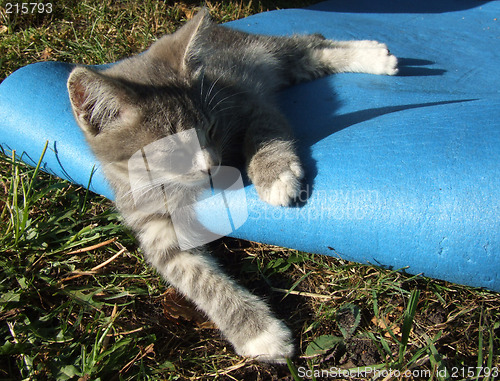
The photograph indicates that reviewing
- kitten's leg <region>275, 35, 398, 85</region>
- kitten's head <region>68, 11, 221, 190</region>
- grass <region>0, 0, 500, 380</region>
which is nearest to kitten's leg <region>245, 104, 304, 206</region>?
kitten's head <region>68, 11, 221, 190</region>

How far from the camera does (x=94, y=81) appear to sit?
1482mm

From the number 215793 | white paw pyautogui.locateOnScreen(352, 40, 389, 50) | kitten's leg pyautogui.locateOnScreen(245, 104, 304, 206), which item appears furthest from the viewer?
the number 215793

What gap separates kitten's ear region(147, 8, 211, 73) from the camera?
5.80ft

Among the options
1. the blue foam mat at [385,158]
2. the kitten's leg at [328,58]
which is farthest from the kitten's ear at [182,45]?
the kitten's leg at [328,58]

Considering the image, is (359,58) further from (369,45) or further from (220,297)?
(220,297)

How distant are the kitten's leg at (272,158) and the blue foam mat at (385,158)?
0.06 m

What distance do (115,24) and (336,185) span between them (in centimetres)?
282

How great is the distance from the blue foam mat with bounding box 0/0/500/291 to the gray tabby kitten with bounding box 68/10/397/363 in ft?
0.58

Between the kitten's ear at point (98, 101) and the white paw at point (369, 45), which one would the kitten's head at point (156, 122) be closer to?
the kitten's ear at point (98, 101)

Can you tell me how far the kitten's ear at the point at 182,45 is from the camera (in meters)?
1.77

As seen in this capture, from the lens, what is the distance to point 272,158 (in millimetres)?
1838

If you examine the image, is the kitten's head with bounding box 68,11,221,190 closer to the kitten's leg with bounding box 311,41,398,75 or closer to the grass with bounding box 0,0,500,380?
the grass with bounding box 0,0,500,380

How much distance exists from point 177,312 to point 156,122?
83cm

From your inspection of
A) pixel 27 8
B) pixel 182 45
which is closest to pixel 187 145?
pixel 182 45
